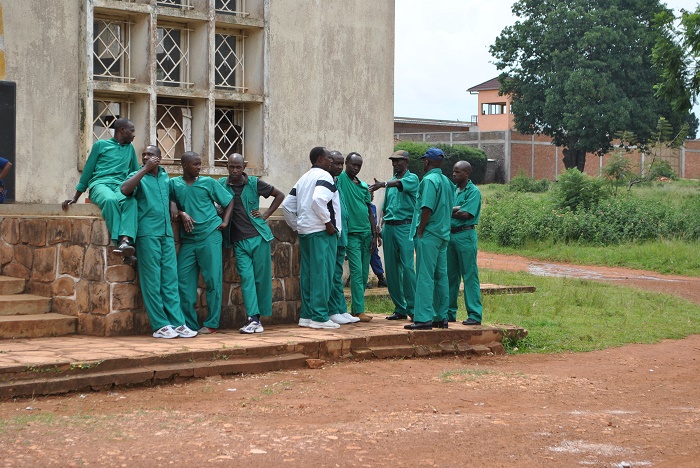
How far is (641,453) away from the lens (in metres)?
5.60

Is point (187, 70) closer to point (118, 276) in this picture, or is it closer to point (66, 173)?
point (66, 173)

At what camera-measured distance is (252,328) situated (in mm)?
9133

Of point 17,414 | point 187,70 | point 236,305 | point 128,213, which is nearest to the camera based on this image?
point 17,414

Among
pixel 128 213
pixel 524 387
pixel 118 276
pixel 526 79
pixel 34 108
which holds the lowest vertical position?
pixel 524 387

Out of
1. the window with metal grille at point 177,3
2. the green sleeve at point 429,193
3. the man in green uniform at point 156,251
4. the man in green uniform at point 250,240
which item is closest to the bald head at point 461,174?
the green sleeve at point 429,193

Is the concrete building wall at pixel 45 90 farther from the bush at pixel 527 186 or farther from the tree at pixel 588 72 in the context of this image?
the tree at pixel 588 72

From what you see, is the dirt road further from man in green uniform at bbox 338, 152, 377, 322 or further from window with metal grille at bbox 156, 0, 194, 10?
window with metal grille at bbox 156, 0, 194, 10

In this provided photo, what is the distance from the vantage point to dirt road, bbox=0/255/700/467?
213 inches

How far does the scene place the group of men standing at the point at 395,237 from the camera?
9.50m

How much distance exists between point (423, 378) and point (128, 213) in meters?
2.91

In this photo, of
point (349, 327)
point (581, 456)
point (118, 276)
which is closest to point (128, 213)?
point (118, 276)

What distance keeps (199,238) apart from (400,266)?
252 centimetres

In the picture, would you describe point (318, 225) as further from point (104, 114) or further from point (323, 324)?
point (104, 114)

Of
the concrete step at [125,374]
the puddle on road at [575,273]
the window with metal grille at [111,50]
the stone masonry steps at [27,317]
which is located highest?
the window with metal grille at [111,50]
